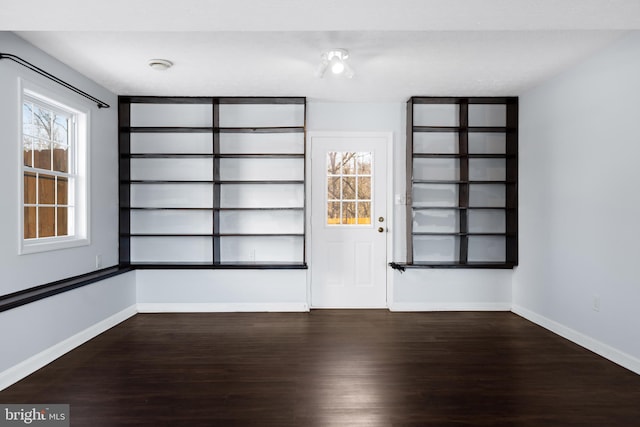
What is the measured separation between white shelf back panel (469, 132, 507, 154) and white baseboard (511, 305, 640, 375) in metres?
1.85

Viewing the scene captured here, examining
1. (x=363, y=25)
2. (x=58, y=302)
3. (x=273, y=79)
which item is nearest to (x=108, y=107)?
(x=273, y=79)

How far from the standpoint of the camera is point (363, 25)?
7.40 feet

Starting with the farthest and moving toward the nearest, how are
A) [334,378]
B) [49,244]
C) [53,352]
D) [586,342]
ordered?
[586,342], [49,244], [53,352], [334,378]

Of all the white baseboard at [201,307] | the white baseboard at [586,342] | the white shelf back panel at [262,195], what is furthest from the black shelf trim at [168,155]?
the white baseboard at [586,342]

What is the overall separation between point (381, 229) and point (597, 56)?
261cm

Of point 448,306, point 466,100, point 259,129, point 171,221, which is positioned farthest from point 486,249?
point 171,221

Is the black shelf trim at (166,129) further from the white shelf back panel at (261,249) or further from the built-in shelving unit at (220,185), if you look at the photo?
the white shelf back panel at (261,249)

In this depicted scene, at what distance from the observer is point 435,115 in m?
Answer: 4.62

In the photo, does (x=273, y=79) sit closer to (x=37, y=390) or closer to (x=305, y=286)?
(x=305, y=286)

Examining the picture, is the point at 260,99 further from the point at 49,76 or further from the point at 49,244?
the point at 49,244

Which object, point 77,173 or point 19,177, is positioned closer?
point 19,177

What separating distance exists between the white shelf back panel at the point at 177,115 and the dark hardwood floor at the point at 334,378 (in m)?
2.28

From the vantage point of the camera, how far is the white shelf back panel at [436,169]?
464 centimetres

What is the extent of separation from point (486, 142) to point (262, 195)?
8.95ft
